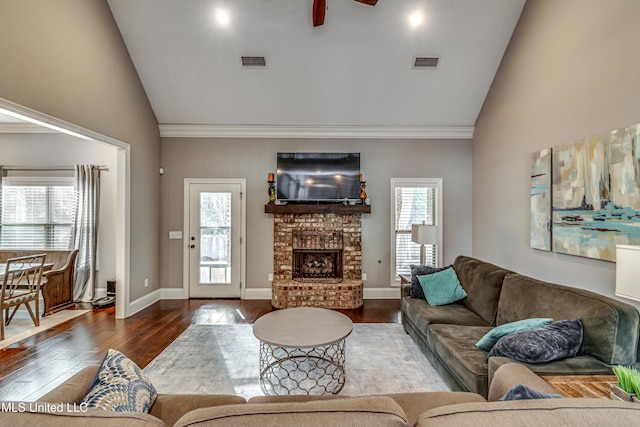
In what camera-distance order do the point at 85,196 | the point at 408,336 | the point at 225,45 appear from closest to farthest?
the point at 408,336, the point at 225,45, the point at 85,196

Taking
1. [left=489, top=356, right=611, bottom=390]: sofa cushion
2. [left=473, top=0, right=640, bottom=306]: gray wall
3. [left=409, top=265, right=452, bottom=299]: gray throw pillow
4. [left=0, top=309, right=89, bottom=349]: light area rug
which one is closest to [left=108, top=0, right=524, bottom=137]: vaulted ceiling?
[left=473, top=0, right=640, bottom=306]: gray wall

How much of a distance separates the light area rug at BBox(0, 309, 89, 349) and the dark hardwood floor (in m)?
0.12

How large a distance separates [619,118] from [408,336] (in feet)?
9.66

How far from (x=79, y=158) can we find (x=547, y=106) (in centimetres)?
705

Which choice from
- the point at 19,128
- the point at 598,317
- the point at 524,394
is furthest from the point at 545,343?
the point at 19,128

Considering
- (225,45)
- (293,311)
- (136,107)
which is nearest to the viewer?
(293,311)

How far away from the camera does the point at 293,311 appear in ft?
9.95

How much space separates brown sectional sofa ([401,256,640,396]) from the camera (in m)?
1.86

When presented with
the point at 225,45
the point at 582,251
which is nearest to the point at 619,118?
the point at 582,251

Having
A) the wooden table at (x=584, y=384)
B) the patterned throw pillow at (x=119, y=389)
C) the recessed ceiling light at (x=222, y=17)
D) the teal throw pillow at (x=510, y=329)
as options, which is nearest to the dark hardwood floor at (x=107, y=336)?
the patterned throw pillow at (x=119, y=389)

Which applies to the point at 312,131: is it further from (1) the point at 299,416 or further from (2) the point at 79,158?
(1) the point at 299,416

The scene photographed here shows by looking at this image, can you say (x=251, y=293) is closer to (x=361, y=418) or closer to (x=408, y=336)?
(x=408, y=336)

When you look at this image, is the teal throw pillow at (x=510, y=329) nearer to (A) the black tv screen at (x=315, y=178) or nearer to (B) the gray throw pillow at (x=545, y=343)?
(B) the gray throw pillow at (x=545, y=343)

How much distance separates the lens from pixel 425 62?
430cm
